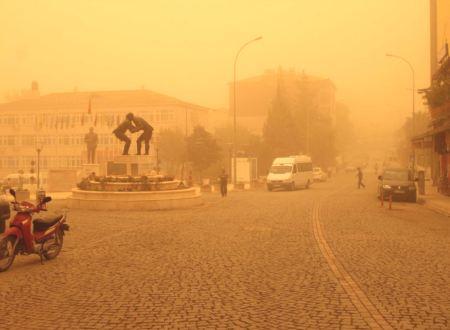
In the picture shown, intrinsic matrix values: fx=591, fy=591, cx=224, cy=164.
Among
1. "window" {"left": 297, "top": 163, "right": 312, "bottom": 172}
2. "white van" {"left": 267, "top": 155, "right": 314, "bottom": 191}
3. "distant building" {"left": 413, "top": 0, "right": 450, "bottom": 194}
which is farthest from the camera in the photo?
"window" {"left": 297, "top": 163, "right": 312, "bottom": 172}

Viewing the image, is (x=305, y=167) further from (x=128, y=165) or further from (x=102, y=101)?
(x=102, y=101)

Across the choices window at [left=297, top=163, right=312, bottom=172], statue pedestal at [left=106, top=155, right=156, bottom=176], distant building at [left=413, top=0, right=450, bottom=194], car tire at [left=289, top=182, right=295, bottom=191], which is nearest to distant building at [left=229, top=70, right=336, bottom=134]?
window at [left=297, top=163, right=312, bottom=172]

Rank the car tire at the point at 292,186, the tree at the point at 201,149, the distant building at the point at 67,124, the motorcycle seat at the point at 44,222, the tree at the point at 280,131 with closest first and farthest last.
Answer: the motorcycle seat at the point at 44,222 < the car tire at the point at 292,186 < the tree at the point at 201,149 < the tree at the point at 280,131 < the distant building at the point at 67,124

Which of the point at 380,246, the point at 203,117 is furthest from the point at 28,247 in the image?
the point at 203,117

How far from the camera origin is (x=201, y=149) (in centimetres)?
5219

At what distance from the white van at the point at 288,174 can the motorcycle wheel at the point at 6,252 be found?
32153 mm

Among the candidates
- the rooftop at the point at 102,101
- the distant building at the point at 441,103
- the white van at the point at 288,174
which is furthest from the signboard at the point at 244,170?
the rooftop at the point at 102,101

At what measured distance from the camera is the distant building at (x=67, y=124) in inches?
3071

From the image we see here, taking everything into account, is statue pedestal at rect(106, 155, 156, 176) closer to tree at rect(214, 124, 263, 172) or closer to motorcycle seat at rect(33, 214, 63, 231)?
motorcycle seat at rect(33, 214, 63, 231)

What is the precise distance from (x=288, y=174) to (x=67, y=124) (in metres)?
47.5

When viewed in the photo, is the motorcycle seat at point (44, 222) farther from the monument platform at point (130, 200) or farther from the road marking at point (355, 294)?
the monument platform at point (130, 200)

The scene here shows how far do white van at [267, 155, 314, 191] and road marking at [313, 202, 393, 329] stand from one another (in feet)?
93.1

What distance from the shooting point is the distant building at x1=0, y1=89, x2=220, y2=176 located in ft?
256

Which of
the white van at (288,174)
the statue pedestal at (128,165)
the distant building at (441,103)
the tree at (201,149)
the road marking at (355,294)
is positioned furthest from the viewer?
the tree at (201,149)
